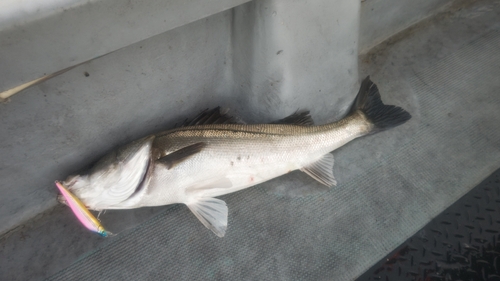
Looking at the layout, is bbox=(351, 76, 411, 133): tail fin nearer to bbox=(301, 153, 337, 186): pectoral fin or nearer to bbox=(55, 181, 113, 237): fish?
Result: bbox=(301, 153, 337, 186): pectoral fin

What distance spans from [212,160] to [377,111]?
1.03 m

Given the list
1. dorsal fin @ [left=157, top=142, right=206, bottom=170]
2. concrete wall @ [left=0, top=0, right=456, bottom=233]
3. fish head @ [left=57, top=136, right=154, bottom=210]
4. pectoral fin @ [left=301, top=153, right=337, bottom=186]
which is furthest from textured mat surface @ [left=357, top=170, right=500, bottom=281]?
fish head @ [left=57, top=136, right=154, bottom=210]

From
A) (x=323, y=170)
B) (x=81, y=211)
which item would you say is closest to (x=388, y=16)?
(x=323, y=170)

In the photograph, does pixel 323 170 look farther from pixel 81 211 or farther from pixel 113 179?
pixel 81 211

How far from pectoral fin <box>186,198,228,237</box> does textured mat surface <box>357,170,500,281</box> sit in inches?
30.3

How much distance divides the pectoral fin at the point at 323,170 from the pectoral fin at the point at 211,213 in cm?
53

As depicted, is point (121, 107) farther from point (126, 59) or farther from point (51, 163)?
point (51, 163)

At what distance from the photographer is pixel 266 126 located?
1.87 m

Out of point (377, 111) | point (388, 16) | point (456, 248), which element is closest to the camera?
point (456, 248)

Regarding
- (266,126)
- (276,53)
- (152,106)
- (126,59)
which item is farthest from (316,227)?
(126,59)

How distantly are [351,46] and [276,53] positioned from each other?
55cm

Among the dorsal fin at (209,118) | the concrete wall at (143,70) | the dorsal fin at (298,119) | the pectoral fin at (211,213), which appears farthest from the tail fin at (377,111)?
the pectoral fin at (211,213)

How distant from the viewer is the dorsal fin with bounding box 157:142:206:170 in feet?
5.43

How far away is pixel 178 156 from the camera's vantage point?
1.66 m
